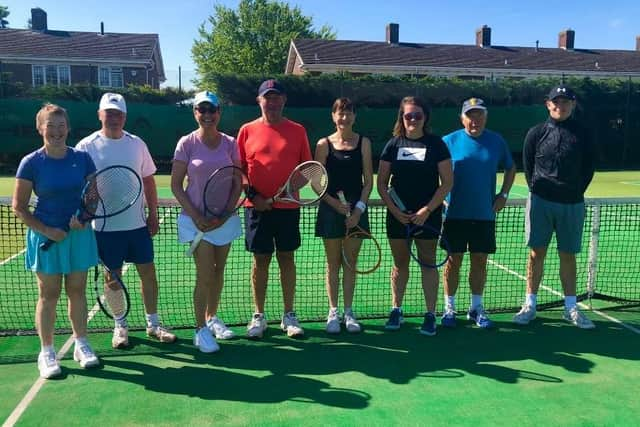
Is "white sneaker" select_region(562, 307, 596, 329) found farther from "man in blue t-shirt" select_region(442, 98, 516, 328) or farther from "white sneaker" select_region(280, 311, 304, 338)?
"white sneaker" select_region(280, 311, 304, 338)

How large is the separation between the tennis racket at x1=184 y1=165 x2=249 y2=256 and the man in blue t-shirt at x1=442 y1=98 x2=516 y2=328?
5.69 ft

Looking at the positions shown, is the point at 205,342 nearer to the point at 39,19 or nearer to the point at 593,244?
the point at 593,244

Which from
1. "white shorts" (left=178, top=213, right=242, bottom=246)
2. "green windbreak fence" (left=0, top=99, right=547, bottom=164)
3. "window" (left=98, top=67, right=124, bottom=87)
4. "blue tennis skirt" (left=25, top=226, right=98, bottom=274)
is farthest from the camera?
"window" (left=98, top=67, right=124, bottom=87)

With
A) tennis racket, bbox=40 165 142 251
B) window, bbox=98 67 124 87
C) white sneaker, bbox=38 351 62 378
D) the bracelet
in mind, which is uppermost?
window, bbox=98 67 124 87

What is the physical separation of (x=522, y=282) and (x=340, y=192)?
288 centimetres

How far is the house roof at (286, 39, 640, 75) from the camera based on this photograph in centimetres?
3183

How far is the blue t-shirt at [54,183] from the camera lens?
3.49m

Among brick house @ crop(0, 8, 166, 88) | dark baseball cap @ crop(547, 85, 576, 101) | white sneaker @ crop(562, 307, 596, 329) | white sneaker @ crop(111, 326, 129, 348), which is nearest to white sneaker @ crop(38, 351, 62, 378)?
white sneaker @ crop(111, 326, 129, 348)

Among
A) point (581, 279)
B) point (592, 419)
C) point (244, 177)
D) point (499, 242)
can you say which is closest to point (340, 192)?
point (244, 177)

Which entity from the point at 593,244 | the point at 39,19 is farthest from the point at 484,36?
the point at 593,244

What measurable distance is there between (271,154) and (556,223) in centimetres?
244

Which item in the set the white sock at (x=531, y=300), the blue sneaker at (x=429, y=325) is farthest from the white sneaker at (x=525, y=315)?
the blue sneaker at (x=429, y=325)

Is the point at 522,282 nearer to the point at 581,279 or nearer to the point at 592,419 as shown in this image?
the point at 581,279

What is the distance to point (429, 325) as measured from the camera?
451 centimetres
